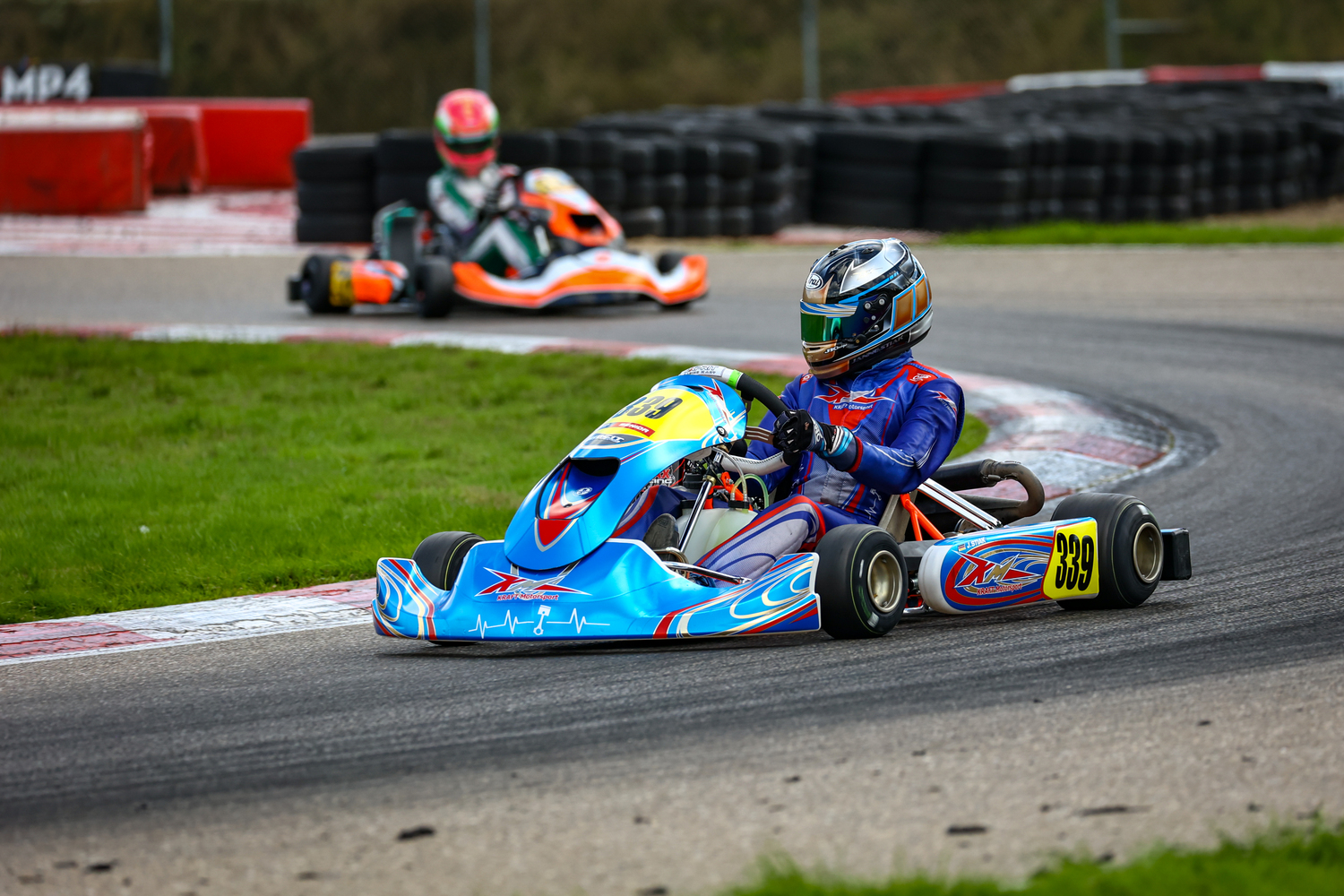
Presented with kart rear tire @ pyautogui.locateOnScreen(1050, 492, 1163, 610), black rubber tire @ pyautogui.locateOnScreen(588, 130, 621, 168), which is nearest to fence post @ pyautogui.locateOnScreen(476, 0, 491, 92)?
black rubber tire @ pyautogui.locateOnScreen(588, 130, 621, 168)

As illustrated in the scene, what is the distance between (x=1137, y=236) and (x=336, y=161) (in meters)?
8.00

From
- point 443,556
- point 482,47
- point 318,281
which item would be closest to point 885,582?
point 443,556

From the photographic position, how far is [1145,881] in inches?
104

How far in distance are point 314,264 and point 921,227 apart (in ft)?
24.1

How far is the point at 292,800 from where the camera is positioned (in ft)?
10.6

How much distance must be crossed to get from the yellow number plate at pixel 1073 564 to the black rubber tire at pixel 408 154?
38.6 feet

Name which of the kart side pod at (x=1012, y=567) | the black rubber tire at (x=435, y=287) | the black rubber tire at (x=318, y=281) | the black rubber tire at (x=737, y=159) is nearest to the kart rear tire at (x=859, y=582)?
the kart side pod at (x=1012, y=567)

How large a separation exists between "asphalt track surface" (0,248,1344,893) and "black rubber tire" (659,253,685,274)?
7019 millimetres

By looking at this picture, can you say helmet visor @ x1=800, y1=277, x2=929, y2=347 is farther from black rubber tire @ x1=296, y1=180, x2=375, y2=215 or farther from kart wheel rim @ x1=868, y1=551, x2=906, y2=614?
black rubber tire @ x1=296, y1=180, x2=375, y2=215

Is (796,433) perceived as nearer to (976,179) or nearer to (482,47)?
(976,179)

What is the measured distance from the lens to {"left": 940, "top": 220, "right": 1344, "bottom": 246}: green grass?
16.3 metres

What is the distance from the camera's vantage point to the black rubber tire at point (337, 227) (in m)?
16.4

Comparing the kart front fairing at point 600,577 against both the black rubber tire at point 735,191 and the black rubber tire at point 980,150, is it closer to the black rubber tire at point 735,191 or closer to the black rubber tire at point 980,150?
the black rubber tire at point 735,191

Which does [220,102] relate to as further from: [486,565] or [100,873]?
[100,873]
